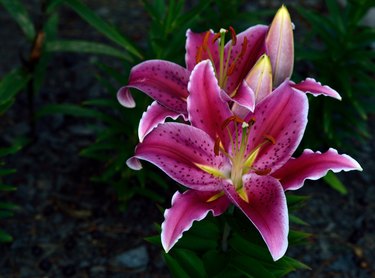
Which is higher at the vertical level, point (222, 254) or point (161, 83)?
point (161, 83)

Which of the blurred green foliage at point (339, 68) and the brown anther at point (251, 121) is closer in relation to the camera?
the brown anther at point (251, 121)

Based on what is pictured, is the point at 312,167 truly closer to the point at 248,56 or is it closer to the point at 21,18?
the point at 248,56

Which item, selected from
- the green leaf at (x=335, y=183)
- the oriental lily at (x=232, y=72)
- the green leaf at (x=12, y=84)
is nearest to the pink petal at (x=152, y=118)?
the oriental lily at (x=232, y=72)

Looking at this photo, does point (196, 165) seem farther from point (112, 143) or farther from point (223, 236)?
point (112, 143)

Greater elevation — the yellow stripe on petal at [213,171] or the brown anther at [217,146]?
the brown anther at [217,146]

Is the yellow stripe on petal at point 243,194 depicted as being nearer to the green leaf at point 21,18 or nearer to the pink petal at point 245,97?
the pink petal at point 245,97

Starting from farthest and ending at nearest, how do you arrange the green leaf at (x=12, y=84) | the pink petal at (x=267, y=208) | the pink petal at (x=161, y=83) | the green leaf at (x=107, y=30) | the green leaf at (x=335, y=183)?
the green leaf at (x=335, y=183) < the green leaf at (x=12, y=84) < the green leaf at (x=107, y=30) < the pink petal at (x=161, y=83) < the pink petal at (x=267, y=208)

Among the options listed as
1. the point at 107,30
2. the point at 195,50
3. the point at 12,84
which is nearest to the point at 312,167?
the point at 195,50
